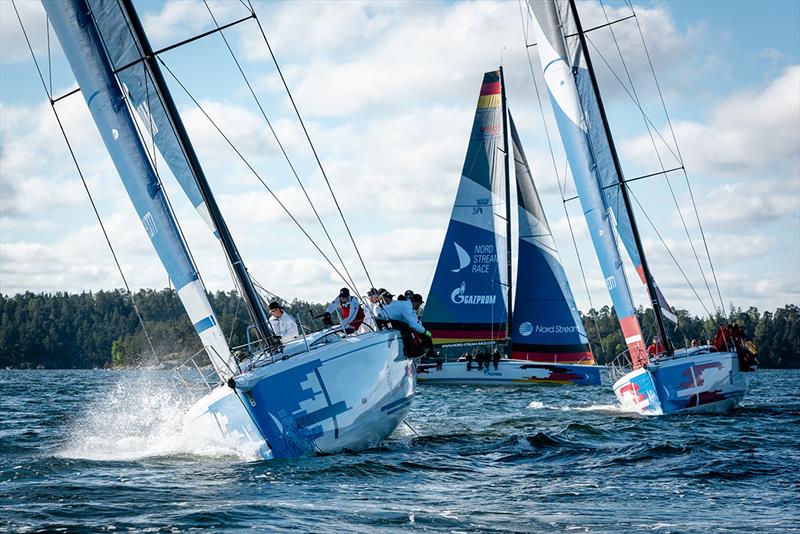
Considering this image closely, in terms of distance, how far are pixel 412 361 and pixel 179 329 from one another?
3278 inches

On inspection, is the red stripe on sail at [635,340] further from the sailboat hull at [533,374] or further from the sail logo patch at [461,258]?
the sail logo patch at [461,258]

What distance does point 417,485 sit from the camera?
8.39 metres

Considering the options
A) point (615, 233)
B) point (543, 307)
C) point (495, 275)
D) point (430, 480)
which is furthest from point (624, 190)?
point (495, 275)

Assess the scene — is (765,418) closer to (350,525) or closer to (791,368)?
(350,525)

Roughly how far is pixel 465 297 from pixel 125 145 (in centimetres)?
1932

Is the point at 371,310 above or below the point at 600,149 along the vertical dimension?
below

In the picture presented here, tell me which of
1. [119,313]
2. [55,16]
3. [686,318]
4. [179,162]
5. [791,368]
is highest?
A: [119,313]

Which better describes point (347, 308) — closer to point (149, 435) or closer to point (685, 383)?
point (149, 435)

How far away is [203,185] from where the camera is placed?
1058 cm

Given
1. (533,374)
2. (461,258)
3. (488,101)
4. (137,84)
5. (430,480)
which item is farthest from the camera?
A: (488,101)

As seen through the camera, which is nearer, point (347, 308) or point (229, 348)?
point (229, 348)

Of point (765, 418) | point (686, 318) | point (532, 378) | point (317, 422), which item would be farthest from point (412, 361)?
point (686, 318)

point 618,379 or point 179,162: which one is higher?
point 179,162

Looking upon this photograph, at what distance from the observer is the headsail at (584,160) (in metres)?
16.5
